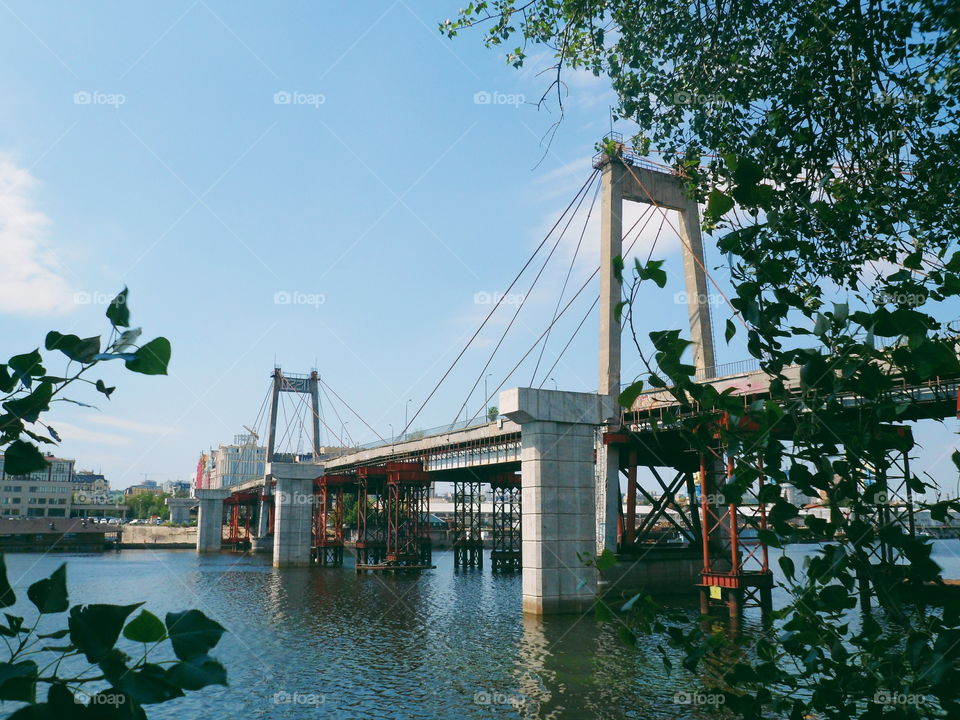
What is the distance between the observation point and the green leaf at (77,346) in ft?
7.07

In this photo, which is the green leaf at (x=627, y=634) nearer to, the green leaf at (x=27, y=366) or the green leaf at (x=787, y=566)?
the green leaf at (x=787, y=566)

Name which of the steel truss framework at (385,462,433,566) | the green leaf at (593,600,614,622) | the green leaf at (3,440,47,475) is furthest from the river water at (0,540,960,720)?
the steel truss framework at (385,462,433,566)

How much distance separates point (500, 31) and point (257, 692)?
57.0 feet

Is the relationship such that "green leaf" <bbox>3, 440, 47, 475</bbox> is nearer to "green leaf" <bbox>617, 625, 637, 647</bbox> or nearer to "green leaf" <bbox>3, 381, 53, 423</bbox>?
"green leaf" <bbox>3, 381, 53, 423</bbox>

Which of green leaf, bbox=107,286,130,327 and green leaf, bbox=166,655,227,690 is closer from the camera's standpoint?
green leaf, bbox=166,655,227,690

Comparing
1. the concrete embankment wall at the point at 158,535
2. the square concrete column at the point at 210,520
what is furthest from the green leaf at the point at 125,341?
the concrete embankment wall at the point at 158,535

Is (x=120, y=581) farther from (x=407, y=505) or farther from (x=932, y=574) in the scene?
(x=932, y=574)

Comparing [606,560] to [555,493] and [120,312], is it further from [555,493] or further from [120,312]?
[555,493]

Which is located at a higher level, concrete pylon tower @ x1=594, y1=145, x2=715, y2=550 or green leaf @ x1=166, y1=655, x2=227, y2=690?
concrete pylon tower @ x1=594, y1=145, x2=715, y2=550

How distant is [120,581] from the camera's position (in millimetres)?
51594

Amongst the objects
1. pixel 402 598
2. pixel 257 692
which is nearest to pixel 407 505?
pixel 402 598

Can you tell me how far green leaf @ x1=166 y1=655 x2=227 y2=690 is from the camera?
1.86 meters

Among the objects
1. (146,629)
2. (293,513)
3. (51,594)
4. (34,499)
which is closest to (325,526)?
(293,513)

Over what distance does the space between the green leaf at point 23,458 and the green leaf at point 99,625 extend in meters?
0.62
